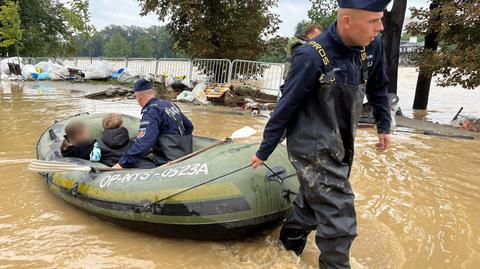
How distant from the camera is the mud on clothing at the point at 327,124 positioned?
234cm

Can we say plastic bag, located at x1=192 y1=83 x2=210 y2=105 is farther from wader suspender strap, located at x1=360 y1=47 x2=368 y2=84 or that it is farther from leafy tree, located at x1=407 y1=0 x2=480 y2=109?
wader suspender strap, located at x1=360 y1=47 x2=368 y2=84

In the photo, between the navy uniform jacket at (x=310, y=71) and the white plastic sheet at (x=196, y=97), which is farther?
the white plastic sheet at (x=196, y=97)

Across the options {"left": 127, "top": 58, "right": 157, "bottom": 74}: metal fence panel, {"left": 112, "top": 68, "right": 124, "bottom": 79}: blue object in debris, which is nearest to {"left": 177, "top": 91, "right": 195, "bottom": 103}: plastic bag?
{"left": 127, "top": 58, "right": 157, "bottom": 74}: metal fence panel

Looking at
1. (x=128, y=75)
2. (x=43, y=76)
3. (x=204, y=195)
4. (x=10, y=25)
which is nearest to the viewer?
(x=204, y=195)

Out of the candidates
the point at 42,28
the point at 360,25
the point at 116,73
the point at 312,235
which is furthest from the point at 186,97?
the point at 42,28

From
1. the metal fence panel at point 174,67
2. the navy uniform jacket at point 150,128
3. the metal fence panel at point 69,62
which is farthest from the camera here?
the metal fence panel at point 69,62

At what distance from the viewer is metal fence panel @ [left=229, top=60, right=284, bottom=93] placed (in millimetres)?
12589

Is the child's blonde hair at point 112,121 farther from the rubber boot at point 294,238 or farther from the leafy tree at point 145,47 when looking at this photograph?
the leafy tree at point 145,47

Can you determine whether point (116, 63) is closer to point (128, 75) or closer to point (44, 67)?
point (128, 75)

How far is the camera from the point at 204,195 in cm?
307

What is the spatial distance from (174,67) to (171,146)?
1275 cm

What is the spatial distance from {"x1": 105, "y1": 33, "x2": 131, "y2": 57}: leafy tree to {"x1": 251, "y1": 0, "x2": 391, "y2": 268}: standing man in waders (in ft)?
276

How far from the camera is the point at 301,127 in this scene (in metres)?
2.49

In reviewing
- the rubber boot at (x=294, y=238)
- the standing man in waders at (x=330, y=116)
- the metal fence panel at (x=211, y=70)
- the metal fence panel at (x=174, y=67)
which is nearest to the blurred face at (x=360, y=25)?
the standing man in waders at (x=330, y=116)
